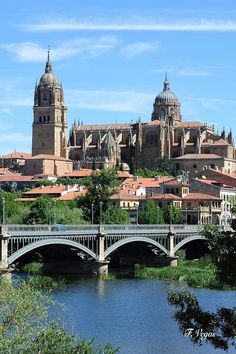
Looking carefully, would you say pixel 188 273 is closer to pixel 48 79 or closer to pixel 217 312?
pixel 217 312

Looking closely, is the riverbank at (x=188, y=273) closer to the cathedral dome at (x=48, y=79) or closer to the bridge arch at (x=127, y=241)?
the bridge arch at (x=127, y=241)

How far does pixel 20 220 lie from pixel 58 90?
8078 cm

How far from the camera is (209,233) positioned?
21234 millimetres

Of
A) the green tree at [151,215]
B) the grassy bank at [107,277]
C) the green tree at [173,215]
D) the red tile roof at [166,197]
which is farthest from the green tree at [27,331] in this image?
the red tile roof at [166,197]

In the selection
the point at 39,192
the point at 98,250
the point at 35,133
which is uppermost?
the point at 35,133

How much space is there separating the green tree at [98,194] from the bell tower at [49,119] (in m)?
51.6

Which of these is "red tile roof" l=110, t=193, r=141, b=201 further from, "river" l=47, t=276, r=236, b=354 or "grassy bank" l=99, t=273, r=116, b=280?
"river" l=47, t=276, r=236, b=354

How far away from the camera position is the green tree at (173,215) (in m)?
89.0

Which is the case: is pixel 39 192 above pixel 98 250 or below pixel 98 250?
above

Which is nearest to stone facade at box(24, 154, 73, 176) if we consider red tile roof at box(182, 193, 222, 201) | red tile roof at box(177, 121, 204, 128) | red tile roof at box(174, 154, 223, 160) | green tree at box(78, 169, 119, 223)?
red tile roof at box(174, 154, 223, 160)

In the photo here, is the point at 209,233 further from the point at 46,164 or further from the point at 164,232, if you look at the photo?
the point at 46,164

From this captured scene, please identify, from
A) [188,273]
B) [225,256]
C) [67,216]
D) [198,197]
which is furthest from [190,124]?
[225,256]

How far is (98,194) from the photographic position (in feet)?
301

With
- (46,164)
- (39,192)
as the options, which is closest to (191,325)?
(39,192)
